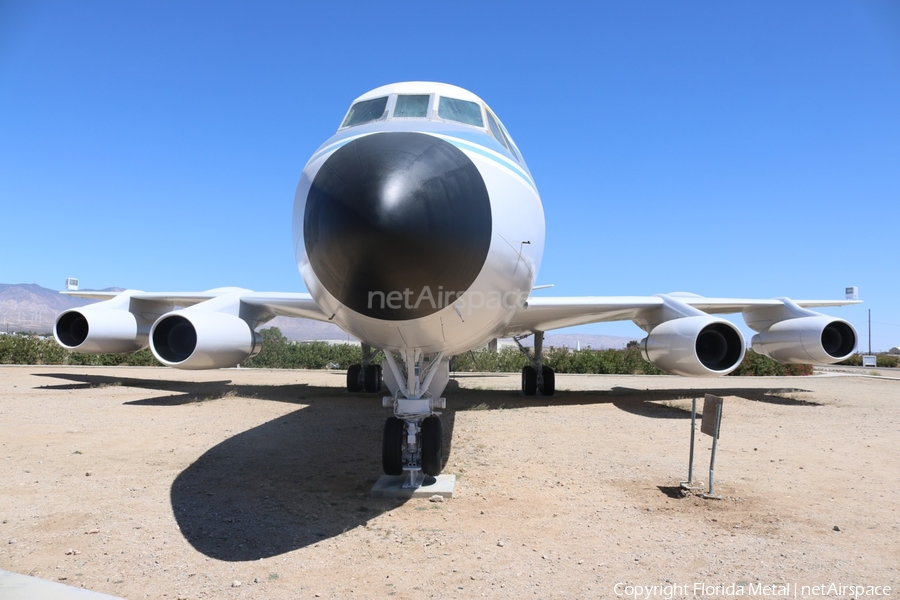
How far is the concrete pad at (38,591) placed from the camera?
3.05m

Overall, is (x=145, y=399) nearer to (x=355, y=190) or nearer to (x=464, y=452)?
(x=464, y=452)

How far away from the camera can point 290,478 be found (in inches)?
244

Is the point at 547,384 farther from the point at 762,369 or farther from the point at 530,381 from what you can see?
the point at 762,369

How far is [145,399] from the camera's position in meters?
12.7

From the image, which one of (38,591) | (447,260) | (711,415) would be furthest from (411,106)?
(38,591)

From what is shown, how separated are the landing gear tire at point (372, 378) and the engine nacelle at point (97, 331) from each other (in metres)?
5.39

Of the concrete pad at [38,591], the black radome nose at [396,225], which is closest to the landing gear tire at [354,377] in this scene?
the black radome nose at [396,225]

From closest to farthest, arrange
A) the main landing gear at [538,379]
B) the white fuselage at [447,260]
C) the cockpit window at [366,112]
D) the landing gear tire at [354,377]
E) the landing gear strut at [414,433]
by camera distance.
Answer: the white fuselage at [447,260], the landing gear strut at [414,433], the cockpit window at [366,112], the main landing gear at [538,379], the landing gear tire at [354,377]

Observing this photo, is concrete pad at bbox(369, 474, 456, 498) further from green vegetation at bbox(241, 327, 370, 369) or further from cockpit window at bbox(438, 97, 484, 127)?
green vegetation at bbox(241, 327, 370, 369)

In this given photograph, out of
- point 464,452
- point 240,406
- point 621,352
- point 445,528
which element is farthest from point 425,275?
point 621,352

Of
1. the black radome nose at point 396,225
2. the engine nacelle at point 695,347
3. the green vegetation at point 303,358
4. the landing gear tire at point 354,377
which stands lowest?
the green vegetation at point 303,358

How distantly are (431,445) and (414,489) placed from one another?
0.43 m

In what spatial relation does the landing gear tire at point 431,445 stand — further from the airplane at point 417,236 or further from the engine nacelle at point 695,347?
the engine nacelle at point 695,347

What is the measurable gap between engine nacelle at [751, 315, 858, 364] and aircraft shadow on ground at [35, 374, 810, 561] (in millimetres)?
3182
